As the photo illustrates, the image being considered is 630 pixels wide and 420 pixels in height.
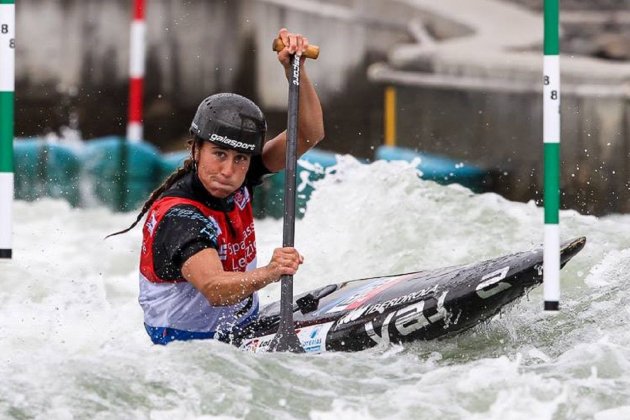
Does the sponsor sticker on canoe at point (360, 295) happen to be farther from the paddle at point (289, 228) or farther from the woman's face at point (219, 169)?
the woman's face at point (219, 169)

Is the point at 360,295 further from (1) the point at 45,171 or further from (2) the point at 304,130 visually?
(1) the point at 45,171

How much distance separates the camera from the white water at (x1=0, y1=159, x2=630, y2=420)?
14.2 ft

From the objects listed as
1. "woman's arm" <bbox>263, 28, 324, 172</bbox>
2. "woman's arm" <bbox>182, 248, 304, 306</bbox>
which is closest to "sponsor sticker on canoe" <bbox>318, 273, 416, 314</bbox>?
"woman's arm" <bbox>263, 28, 324, 172</bbox>

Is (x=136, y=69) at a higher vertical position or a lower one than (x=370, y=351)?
higher

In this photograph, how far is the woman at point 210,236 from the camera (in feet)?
15.4

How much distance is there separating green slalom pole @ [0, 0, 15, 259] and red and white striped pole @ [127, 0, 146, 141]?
12.2ft

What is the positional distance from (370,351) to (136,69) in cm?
475

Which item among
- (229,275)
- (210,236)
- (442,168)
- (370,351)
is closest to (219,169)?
(210,236)

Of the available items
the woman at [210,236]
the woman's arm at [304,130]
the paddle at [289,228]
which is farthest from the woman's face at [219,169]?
the woman's arm at [304,130]

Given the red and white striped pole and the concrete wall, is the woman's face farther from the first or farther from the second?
the red and white striped pole

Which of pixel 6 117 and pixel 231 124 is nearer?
pixel 231 124

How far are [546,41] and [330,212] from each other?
3282 mm

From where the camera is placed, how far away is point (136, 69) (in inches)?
368

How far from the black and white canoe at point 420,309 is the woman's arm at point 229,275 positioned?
0.48 metres
